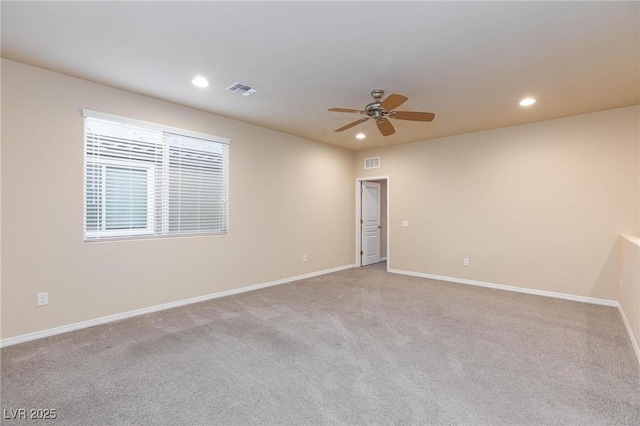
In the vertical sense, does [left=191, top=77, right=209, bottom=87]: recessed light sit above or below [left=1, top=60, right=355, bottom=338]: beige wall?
above

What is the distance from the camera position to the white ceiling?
7.15 feet

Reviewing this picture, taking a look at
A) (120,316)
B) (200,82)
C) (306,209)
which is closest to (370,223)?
(306,209)

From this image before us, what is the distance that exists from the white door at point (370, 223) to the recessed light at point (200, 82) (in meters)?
4.44

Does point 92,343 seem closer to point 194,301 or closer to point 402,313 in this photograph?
point 194,301

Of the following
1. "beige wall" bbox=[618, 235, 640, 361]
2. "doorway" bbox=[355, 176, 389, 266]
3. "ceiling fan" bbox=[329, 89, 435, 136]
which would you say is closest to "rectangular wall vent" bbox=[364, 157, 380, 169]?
"doorway" bbox=[355, 176, 389, 266]

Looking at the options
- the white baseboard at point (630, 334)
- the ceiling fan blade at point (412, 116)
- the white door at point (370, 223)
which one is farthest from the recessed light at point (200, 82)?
the white baseboard at point (630, 334)

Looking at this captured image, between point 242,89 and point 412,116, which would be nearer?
point 412,116

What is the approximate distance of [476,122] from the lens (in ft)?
15.7

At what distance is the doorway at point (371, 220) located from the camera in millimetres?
7043

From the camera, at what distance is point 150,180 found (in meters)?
3.88

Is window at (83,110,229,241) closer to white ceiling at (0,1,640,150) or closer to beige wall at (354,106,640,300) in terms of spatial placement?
white ceiling at (0,1,640,150)

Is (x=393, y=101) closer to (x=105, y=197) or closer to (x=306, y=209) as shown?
(x=306, y=209)

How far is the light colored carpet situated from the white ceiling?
8.94ft

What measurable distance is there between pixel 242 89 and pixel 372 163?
12.7 ft
